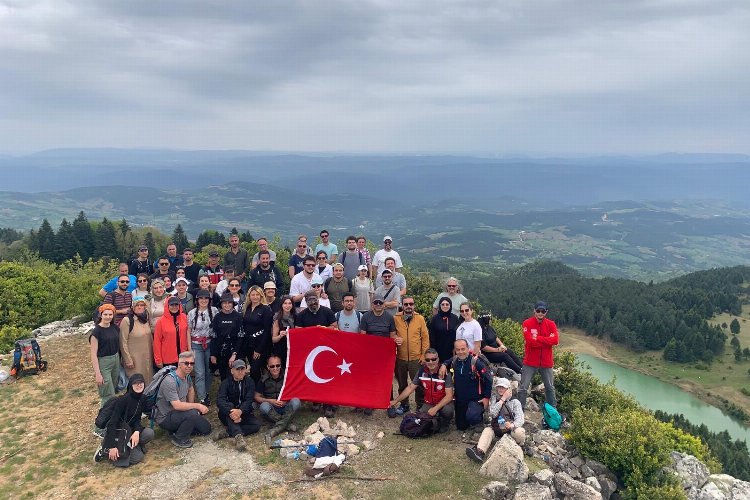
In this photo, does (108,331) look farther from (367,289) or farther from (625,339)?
(625,339)

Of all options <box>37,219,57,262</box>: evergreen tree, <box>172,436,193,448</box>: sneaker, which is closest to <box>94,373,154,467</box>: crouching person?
<box>172,436,193,448</box>: sneaker

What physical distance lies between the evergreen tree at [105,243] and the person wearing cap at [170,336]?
63.3 m

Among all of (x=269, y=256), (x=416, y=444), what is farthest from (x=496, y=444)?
(x=269, y=256)

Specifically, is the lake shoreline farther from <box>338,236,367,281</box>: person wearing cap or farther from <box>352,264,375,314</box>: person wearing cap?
<box>352,264,375,314</box>: person wearing cap

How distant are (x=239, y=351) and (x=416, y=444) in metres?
4.71

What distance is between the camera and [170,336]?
405 inches

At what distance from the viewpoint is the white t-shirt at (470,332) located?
1088 centimetres

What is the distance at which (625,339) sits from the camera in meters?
101

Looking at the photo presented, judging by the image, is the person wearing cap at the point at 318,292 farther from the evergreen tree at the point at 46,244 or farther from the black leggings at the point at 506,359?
the evergreen tree at the point at 46,244

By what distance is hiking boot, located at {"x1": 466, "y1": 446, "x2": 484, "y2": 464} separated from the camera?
9.56 meters

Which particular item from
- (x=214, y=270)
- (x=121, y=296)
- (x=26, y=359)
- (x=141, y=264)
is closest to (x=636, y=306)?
(x=214, y=270)

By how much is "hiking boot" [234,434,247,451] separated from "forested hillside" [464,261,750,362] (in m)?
96.8

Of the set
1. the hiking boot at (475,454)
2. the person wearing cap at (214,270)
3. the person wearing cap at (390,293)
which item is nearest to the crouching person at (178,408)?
the person wearing cap at (214,270)

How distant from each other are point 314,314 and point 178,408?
3645 millimetres
